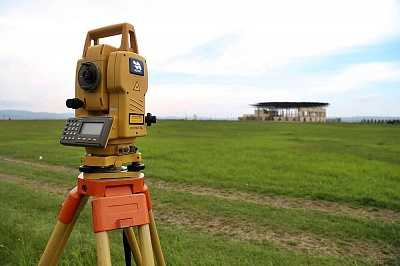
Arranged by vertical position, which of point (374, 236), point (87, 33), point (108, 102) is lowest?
point (374, 236)

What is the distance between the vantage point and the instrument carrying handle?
2.41 meters

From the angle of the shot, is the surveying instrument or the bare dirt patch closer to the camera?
the surveying instrument

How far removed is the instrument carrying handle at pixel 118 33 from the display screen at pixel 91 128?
514 mm

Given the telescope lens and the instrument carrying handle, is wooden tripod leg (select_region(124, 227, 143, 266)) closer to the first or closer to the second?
the telescope lens

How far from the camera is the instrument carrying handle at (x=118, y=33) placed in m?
2.41

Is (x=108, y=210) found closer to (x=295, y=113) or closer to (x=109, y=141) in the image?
(x=109, y=141)

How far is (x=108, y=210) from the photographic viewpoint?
2121 mm

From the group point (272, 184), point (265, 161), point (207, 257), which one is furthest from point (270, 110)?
point (207, 257)

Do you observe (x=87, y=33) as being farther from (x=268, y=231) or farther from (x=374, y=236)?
(x=374, y=236)

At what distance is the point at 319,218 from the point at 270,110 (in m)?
64.3

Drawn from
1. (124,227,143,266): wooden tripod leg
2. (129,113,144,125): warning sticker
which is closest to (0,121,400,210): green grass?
(124,227,143,266): wooden tripod leg

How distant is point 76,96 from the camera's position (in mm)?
2395

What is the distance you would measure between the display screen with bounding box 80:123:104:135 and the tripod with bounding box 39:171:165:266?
25 centimetres

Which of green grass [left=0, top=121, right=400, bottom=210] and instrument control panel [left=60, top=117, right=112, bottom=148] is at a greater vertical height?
instrument control panel [left=60, top=117, right=112, bottom=148]
